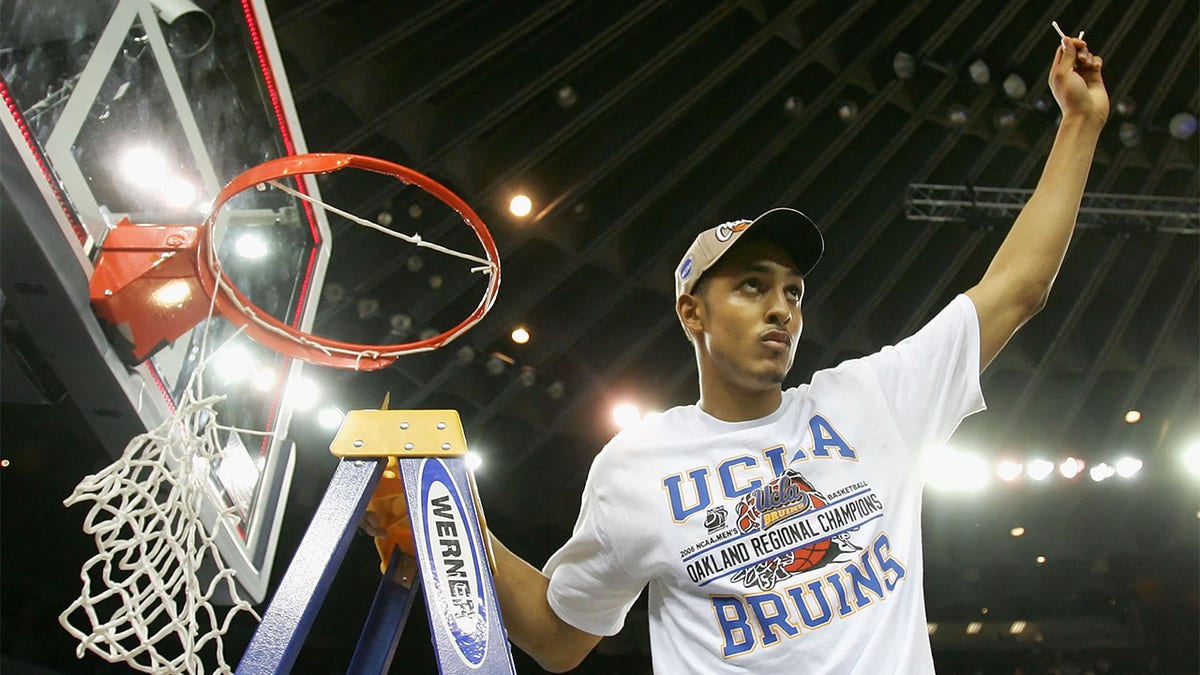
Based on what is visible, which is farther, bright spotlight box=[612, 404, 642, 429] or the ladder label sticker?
bright spotlight box=[612, 404, 642, 429]

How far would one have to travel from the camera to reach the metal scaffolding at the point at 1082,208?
6.38m

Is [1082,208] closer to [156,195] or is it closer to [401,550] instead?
[156,195]

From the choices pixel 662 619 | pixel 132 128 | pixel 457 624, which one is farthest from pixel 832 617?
pixel 132 128

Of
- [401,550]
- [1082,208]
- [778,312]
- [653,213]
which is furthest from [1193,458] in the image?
[401,550]

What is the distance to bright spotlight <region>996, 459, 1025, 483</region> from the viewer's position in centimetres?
832

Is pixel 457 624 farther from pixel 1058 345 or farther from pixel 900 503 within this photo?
pixel 1058 345

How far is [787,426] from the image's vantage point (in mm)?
1496

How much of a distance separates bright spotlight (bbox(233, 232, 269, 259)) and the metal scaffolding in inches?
184

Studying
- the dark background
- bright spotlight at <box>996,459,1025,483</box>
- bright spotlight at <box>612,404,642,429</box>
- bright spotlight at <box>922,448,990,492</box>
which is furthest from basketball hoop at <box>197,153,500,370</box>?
bright spotlight at <box>996,459,1025,483</box>

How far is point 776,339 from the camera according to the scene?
1.54 m

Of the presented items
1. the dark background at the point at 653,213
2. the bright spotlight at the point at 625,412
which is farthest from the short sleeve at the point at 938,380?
the bright spotlight at the point at 625,412

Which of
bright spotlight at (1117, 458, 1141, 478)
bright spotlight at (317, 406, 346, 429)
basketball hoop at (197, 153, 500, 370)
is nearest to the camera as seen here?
basketball hoop at (197, 153, 500, 370)

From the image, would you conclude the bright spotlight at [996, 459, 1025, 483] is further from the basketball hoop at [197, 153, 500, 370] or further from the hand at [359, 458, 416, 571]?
the hand at [359, 458, 416, 571]

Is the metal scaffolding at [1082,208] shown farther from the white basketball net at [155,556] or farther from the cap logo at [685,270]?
the white basketball net at [155,556]
